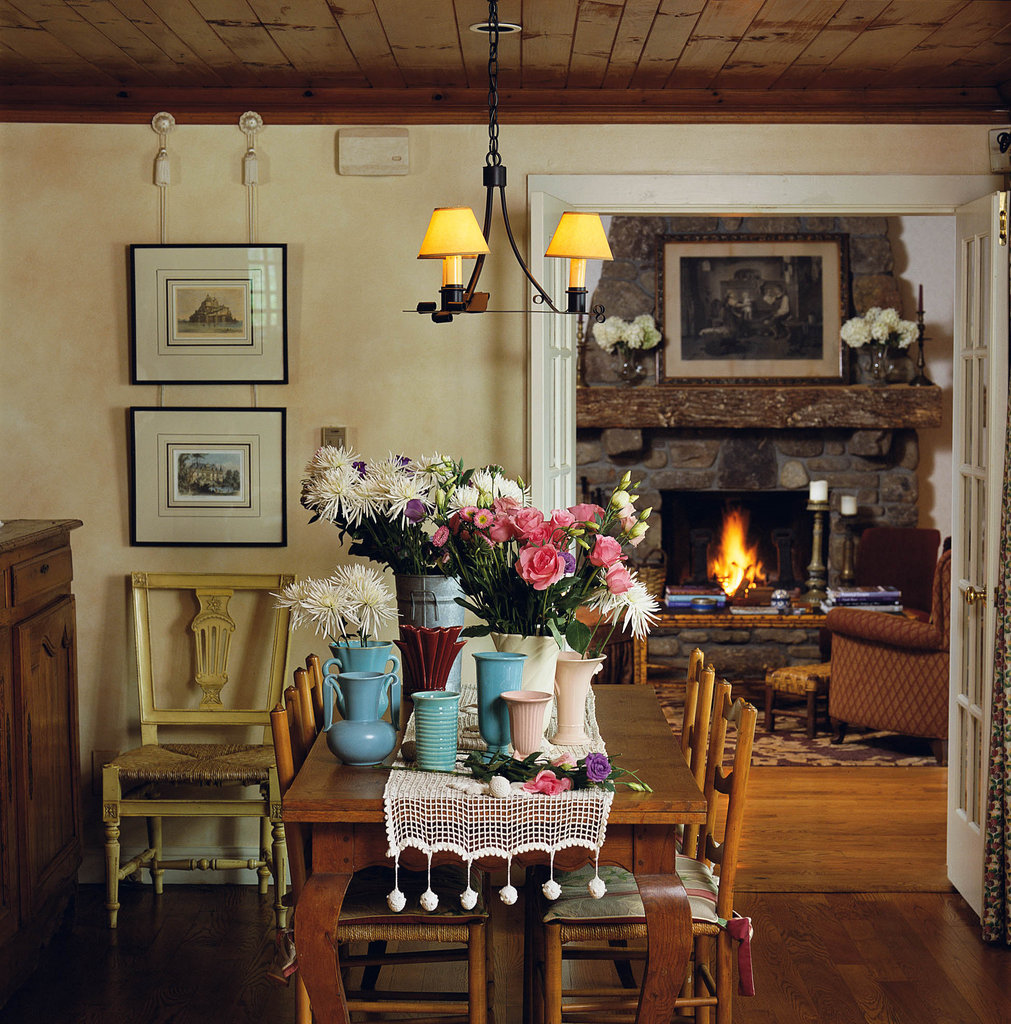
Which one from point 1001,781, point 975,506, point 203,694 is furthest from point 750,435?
point 203,694

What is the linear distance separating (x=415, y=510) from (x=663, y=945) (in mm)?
1080

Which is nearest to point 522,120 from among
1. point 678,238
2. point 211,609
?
point 211,609

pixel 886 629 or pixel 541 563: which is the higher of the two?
pixel 541 563

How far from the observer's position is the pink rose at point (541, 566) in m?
2.21

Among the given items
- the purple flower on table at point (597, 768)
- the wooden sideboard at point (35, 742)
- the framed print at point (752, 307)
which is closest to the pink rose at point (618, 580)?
Answer: the purple flower on table at point (597, 768)

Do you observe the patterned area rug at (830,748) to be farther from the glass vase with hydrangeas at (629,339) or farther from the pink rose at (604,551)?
the pink rose at (604,551)

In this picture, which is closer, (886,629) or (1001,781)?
(1001,781)

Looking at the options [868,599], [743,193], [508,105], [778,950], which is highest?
[508,105]

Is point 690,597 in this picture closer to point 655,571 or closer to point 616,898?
point 655,571

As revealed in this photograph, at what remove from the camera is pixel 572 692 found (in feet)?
7.63

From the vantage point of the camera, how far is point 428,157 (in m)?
3.76

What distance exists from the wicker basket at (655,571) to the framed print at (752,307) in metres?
1.10

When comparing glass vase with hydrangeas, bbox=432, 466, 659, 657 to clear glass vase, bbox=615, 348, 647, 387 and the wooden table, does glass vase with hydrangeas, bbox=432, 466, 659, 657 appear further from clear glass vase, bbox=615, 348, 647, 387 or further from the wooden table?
clear glass vase, bbox=615, 348, 647, 387

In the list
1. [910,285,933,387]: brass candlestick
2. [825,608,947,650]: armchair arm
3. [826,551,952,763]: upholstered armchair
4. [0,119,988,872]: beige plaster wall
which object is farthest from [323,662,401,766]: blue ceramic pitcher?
[910,285,933,387]: brass candlestick
